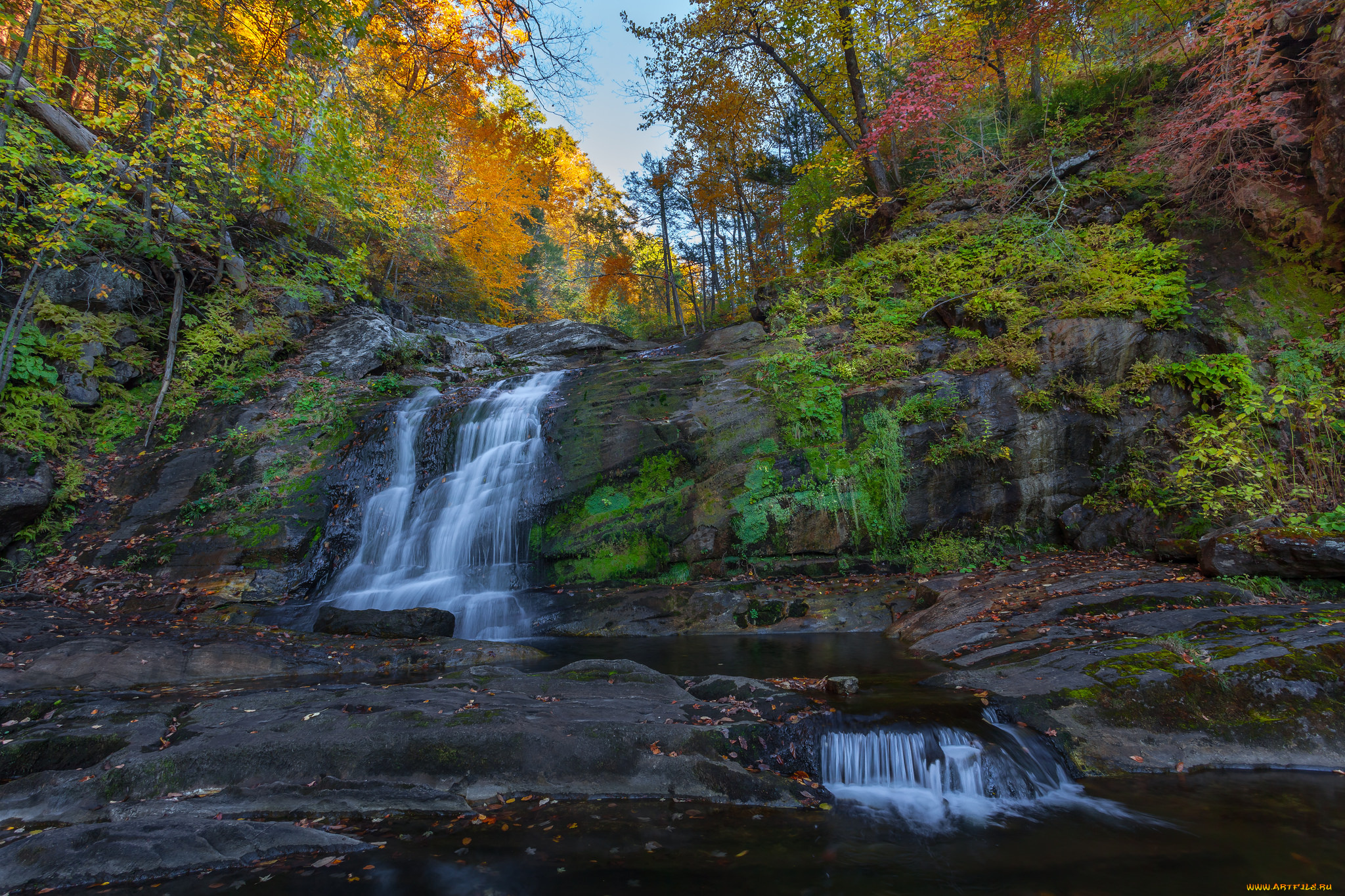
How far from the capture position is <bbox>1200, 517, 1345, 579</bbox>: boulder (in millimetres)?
5391

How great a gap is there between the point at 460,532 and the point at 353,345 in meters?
7.15

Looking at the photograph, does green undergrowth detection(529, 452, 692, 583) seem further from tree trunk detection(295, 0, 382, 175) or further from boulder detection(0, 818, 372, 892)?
tree trunk detection(295, 0, 382, 175)

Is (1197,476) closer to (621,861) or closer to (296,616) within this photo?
(621,861)

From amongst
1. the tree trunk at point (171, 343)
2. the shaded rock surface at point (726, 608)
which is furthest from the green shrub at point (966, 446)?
the tree trunk at point (171, 343)

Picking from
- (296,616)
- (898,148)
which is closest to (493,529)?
(296,616)

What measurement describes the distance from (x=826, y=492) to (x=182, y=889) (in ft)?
27.6

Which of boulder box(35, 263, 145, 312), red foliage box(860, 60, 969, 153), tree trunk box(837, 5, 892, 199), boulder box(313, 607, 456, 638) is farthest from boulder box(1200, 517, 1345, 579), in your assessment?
boulder box(35, 263, 145, 312)

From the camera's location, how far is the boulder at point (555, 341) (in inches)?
689

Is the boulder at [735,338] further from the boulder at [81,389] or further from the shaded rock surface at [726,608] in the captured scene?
the boulder at [81,389]

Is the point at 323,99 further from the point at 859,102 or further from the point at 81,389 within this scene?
the point at 859,102

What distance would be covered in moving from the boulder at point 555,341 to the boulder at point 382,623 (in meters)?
10.5

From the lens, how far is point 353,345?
45.2 ft

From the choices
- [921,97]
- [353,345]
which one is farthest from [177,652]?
[921,97]

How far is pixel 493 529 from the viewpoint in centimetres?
977
